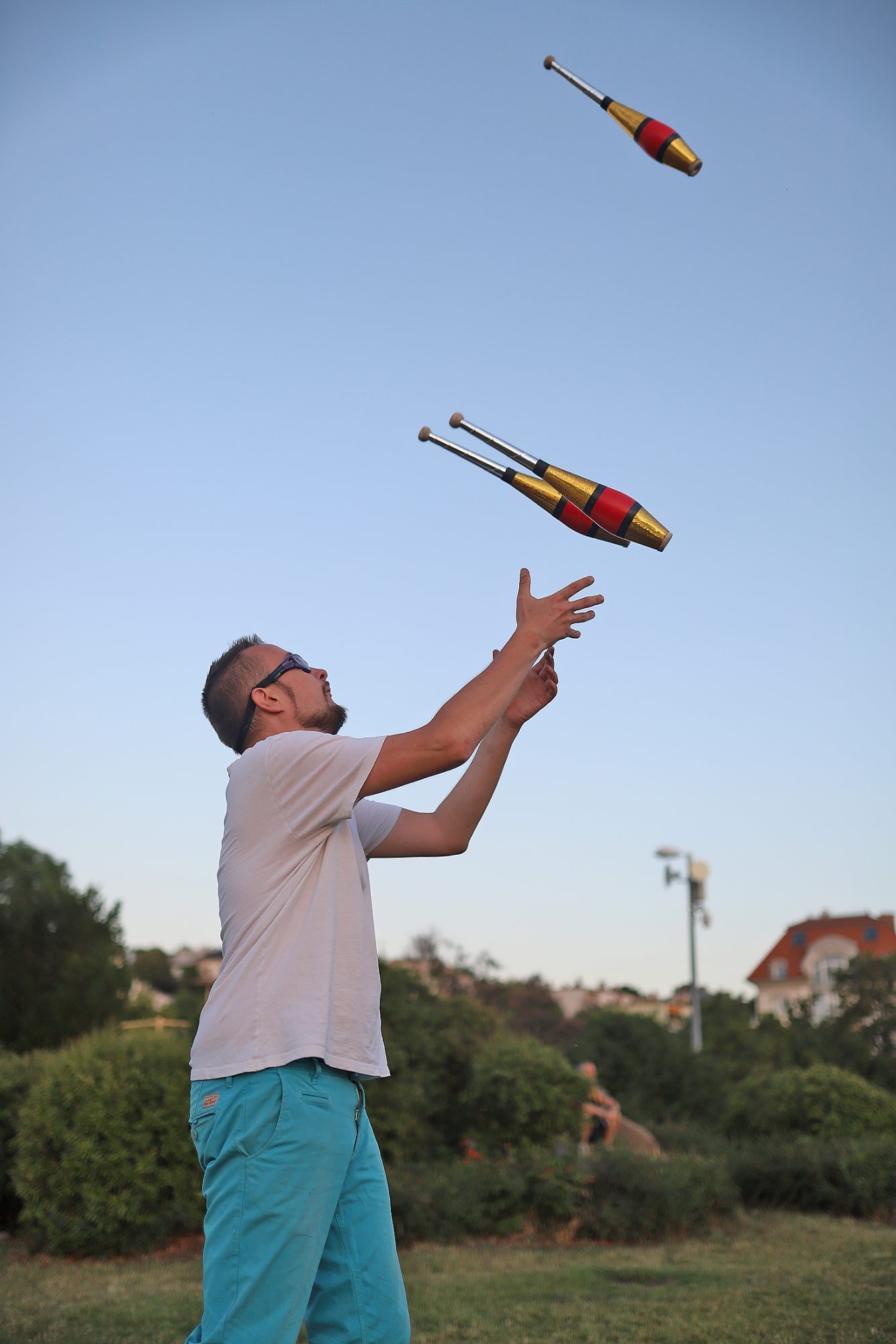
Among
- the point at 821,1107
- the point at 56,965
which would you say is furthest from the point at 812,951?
the point at 821,1107

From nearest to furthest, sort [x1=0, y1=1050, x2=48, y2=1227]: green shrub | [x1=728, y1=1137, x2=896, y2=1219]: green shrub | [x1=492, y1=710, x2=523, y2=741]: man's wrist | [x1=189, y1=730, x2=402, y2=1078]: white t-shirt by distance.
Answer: [x1=189, y1=730, x2=402, y2=1078]: white t-shirt
[x1=492, y1=710, x2=523, y2=741]: man's wrist
[x1=0, y1=1050, x2=48, y2=1227]: green shrub
[x1=728, y1=1137, x2=896, y2=1219]: green shrub

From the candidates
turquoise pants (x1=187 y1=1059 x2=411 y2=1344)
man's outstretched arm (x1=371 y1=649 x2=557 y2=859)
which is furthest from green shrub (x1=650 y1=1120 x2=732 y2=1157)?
turquoise pants (x1=187 y1=1059 x2=411 y2=1344)

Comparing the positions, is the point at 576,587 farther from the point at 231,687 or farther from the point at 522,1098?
the point at 522,1098

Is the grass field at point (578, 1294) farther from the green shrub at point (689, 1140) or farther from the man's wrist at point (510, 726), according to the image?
the man's wrist at point (510, 726)

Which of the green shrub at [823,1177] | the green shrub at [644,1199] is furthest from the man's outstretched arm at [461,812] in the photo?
the green shrub at [823,1177]

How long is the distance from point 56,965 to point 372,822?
65.1ft

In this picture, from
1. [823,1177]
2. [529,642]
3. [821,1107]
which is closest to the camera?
[529,642]

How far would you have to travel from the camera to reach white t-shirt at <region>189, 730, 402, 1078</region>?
2482mm

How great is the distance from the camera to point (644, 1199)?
8.89 meters

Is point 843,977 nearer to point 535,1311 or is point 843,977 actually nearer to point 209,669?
point 535,1311

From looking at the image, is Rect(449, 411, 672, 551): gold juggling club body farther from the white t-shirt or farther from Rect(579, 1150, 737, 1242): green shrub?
Rect(579, 1150, 737, 1242): green shrub

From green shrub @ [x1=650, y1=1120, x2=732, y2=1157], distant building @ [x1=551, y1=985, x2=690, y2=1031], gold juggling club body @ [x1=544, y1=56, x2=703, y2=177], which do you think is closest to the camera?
gold juggling club body @ [x1=544, y1=56, x2=703, y2=177]

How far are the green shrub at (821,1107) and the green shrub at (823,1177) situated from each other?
48.3 inches

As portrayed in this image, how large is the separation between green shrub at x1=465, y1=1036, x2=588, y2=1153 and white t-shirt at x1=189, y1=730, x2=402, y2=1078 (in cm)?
881
